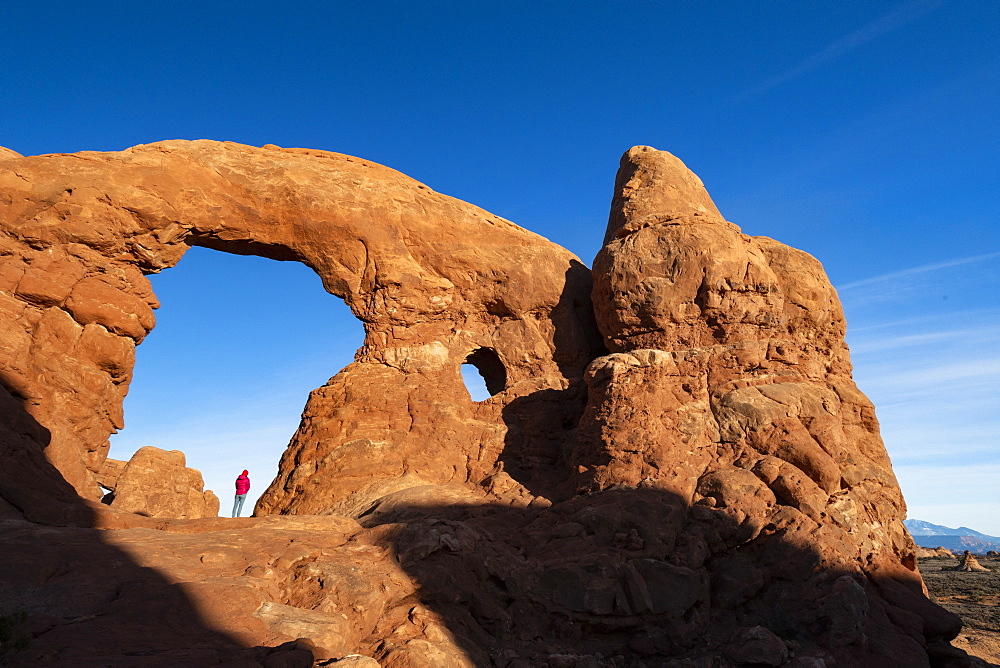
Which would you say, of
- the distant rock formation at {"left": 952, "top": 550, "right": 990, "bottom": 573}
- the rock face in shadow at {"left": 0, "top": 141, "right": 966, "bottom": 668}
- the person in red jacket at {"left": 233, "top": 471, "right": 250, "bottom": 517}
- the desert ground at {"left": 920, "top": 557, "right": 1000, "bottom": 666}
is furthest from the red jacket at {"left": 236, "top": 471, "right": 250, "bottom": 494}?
the distant rock formation at {"left": 952, "top": 550, "right": 990, "bottom": 573}

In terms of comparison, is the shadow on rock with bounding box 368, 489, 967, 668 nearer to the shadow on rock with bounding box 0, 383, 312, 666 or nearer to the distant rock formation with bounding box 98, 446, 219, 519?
the shadow on rock with bounding box 0, 383, 312, 666

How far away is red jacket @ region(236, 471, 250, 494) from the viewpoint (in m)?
13.3

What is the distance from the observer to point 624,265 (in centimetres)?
1097

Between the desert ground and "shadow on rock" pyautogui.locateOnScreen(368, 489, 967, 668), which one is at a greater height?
"shadow on rock" pyautogui.locateOnScreen(368, 489, 967, 668)

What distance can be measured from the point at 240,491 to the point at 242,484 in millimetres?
148

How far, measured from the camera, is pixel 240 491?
13.2 meters

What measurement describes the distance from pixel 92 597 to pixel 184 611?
0.69 metres

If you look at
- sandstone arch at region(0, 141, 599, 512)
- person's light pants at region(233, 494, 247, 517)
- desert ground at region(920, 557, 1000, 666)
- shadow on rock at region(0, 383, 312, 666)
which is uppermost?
sandstone arch at region(0, 141, 599, 512)

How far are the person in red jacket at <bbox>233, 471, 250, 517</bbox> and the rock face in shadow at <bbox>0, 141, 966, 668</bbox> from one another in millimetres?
1823

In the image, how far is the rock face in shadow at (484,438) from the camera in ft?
21.5

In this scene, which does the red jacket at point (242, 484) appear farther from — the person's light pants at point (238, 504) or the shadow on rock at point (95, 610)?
the shadow on rock at point (95, 610)

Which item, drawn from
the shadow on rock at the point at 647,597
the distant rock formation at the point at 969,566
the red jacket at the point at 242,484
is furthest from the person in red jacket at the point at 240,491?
the distant rock formation at the point at 969,566

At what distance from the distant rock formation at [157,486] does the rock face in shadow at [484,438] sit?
11 cm

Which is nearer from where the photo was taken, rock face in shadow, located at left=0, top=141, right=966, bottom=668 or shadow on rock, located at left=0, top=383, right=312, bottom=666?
shadow on rock, located at left=0, top=383, right=312, bottom=666
